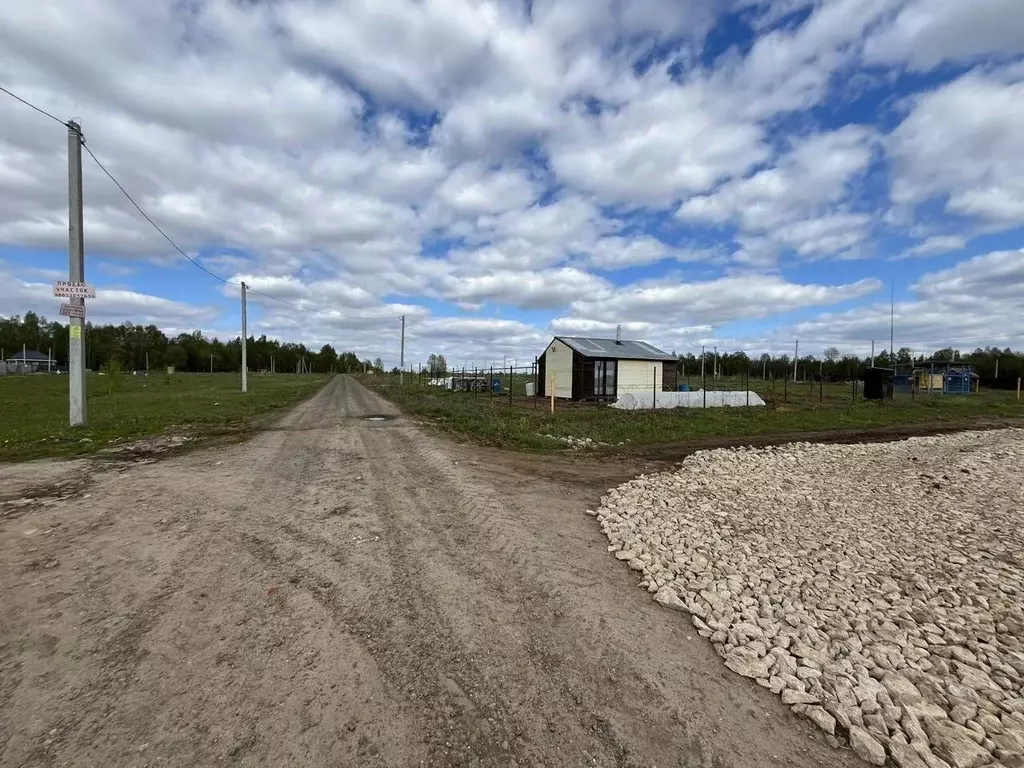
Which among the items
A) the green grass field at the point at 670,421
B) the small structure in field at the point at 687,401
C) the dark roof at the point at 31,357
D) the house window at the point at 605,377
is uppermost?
the dark roof at the point at 31,357

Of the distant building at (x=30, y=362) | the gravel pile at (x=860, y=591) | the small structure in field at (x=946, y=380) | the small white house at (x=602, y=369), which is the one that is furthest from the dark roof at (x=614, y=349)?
the distant building at (x=30, y=362)

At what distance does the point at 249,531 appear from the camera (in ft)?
17.3

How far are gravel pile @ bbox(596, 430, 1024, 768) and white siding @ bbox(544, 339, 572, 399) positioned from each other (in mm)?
16428

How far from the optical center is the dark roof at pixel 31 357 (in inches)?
3651

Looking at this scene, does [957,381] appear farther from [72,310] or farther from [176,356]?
[176,356]

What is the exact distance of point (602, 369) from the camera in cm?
2491

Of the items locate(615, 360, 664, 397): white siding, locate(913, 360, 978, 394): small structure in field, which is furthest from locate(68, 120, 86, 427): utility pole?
locate(913, 360, 978, 394): small structure in field

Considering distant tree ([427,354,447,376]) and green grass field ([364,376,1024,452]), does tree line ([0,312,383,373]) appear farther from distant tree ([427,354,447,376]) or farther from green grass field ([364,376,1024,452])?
green grass field ([364,376,1024,452])

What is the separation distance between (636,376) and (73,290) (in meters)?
22.0

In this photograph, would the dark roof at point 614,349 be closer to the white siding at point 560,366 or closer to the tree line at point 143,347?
the white siding at point 560,366

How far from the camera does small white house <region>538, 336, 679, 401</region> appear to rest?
24641 millimetres

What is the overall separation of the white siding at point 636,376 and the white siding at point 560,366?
249 cm

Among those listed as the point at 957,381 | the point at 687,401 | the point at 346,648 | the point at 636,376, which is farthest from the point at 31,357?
the point at 957,381

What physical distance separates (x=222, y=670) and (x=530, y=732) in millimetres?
1860
